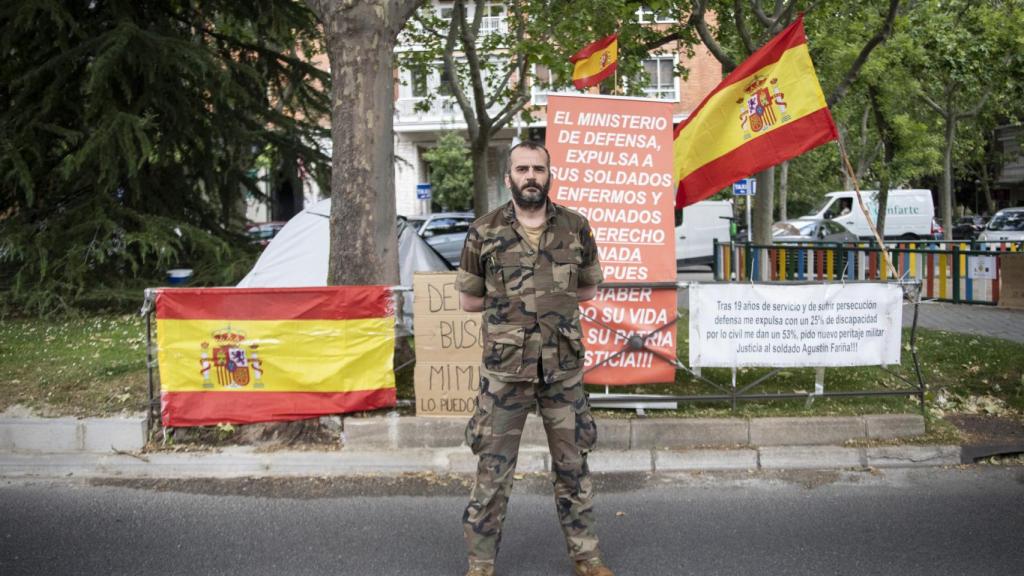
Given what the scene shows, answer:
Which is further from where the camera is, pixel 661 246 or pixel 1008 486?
pixel 661 246

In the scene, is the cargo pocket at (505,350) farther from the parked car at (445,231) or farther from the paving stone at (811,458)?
the parked car at (445,231)

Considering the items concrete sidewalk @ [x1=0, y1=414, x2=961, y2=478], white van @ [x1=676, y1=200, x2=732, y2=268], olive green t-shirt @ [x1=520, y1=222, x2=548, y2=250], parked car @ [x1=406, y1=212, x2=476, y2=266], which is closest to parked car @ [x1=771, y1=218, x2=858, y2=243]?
white van @ [x1=676, y1=200, x2=732, y2=268]

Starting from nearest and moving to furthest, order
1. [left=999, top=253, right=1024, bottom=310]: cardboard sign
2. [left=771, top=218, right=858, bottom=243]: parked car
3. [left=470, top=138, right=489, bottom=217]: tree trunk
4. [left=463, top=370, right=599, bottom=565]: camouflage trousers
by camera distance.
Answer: [left=463, top=370, right=599, bottom=565]: camouflage trousers → [left=999, top=253, right=1024, bottom=310]: cardboard sign → [left=470, top=138, right=489, bottom=217]: tree trunk → [left=771, top=218, right=858, bottom=243]: parked car

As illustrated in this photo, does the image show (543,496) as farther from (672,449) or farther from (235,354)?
(235,354)

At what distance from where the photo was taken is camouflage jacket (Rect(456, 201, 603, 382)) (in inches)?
167

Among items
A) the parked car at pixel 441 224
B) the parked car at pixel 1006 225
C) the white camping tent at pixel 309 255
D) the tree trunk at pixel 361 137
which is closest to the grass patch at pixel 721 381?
the tree trunk at pixel 361 137

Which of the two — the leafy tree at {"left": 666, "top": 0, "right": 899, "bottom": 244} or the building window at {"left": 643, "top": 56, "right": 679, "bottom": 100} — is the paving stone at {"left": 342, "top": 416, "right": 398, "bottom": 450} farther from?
the building window at {"left": 643, "top": 56, "right": 679, "bottom": 100}

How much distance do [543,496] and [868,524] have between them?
6.39 ft

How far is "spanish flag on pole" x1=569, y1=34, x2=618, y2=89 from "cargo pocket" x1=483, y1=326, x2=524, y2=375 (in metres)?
4.89

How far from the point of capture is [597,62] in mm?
8781

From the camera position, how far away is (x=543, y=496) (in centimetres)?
604

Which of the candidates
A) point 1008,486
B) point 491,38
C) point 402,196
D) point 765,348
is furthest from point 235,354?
point 402,196

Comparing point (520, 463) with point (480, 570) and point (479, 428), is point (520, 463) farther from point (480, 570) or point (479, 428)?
point (479, 428)

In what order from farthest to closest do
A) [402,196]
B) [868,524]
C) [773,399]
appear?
1. [402,196]
2. [773,399]
3. [868,524]
